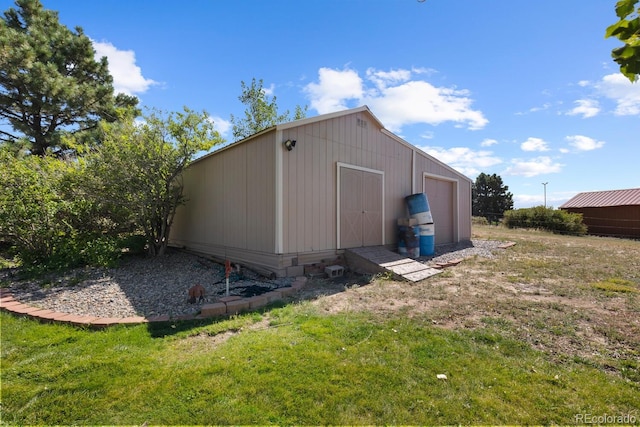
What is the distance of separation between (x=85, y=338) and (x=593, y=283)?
7.44 meters

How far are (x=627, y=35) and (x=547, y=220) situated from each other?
22.1 m

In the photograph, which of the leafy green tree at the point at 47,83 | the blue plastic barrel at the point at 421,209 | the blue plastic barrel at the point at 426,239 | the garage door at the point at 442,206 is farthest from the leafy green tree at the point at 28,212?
the garage door at the point at 442,206

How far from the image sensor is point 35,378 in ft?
7.37

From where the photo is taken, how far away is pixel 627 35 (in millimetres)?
1141

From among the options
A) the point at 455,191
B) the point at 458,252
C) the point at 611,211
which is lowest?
the point at 458,252

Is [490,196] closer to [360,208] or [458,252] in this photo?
[458,252]

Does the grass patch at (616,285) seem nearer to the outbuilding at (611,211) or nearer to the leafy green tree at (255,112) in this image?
the leafy green tree at (255,112)

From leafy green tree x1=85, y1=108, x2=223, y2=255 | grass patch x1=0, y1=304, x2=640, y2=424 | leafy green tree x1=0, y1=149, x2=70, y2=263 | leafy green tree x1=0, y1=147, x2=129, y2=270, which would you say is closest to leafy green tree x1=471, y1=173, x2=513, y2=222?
leafy green tree x1=85, y1=108, x2=223, y2=255

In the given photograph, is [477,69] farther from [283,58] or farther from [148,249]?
[148,249]

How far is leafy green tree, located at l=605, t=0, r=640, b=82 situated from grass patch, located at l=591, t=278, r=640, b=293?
5150 mm

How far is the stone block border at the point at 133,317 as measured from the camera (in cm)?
334

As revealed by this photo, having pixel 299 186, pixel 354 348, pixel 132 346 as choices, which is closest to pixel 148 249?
pixel 299 186

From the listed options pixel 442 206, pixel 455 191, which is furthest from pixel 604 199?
pixel 442 206

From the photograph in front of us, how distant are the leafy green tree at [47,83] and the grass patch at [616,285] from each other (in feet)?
44.9
